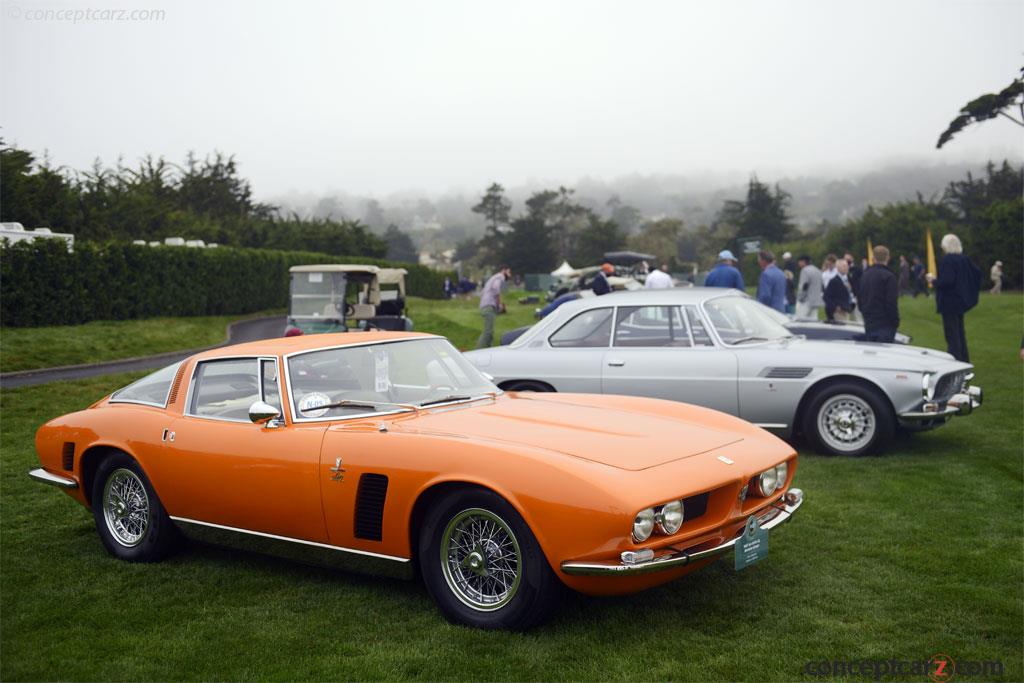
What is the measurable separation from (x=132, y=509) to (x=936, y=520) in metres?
4.86

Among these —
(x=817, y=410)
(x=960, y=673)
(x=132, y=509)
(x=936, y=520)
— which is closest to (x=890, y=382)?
(x=817, y=410)

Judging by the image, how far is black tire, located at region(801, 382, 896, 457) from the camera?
7.52m

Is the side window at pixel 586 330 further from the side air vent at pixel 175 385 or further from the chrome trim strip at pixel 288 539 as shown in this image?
the chrome trim strip at pixel 288 539

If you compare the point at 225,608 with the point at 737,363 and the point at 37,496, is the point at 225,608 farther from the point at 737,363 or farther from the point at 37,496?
the point at 737,363

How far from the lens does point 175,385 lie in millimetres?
5395

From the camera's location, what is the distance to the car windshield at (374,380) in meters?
4.82

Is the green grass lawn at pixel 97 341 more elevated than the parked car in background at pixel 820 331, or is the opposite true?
the parked car in background at pixel 820 331

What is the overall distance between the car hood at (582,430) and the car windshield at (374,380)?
23 cm

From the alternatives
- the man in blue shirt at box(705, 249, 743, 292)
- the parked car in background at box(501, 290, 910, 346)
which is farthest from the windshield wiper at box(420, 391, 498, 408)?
the man in blue shirt at box(705, 249, 743, 292)

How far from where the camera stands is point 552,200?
132000mm

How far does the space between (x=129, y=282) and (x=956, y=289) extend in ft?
62.5

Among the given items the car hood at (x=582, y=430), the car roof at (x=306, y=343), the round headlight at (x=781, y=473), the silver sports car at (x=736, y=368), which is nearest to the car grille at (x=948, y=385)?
the silver sports car at (x=736, y=368)

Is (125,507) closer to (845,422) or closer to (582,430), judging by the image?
(582,430)

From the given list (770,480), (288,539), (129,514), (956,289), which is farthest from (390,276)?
(770,480)
